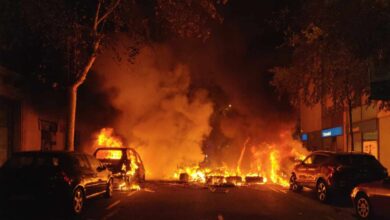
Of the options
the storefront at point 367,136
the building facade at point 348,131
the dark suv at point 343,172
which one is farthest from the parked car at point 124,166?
the storefront at point 367,136

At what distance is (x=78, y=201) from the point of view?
1141 cm

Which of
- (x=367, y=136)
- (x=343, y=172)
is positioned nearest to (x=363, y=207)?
(x=343, y=172)

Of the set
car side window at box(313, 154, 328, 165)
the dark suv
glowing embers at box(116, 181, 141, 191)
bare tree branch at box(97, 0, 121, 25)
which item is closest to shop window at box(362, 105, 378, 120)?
car side window at box(313, 154, 328, 165)

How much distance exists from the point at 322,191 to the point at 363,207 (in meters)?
3.49

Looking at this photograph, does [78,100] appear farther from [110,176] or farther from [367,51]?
[367,51]

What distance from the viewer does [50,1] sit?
15281 millimetres

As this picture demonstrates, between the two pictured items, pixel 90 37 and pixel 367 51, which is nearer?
pixel 367 51

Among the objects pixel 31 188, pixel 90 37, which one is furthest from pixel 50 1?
pixel 31 188

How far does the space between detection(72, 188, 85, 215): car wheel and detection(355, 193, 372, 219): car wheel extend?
6.79 metres

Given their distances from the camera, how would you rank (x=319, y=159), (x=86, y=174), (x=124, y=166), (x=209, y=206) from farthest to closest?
(x=124, y=166) < (x=319, y=159) < (x=209, y=206) < (x=86, y=174)

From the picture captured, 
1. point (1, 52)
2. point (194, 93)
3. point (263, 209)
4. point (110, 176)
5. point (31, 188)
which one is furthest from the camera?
point (194, 93)

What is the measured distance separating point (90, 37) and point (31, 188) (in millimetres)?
8246

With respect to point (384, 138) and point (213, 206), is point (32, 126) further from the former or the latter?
point (384, 138)

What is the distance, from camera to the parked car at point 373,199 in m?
10.7
